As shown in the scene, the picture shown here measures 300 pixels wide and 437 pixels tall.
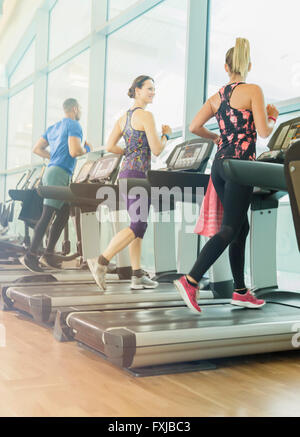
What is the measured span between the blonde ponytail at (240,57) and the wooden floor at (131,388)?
146 centimetres

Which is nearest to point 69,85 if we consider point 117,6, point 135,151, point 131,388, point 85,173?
point 117,6

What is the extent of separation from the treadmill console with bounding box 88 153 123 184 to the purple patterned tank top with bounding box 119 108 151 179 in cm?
95

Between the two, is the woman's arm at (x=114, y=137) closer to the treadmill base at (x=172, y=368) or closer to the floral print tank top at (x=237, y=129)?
the floral print tank top at (x=237, y=129)

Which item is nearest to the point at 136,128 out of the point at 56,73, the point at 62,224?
the point at 62,224

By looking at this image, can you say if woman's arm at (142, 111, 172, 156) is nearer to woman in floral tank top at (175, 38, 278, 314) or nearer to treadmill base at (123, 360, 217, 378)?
woman in floral tank top at (175, 38, 278, 314)

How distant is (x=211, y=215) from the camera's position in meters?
2.68

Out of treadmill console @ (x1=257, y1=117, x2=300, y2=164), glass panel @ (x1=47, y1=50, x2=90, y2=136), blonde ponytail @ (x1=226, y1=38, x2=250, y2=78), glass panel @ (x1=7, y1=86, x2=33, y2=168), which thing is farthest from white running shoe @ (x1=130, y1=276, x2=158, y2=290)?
glass panel @ (x1=7, y1=86, x2=33, y2=168)

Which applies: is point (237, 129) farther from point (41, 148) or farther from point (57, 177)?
point (41, 148)

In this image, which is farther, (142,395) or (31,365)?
(31,365)

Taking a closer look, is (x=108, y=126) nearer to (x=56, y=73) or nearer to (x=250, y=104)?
(x=56, y=73)

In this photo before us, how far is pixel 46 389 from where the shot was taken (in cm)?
177

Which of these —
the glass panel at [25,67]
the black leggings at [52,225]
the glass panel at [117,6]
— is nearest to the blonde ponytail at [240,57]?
the black leggings at [52,225]

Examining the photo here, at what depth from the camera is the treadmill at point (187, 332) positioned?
1.99m
